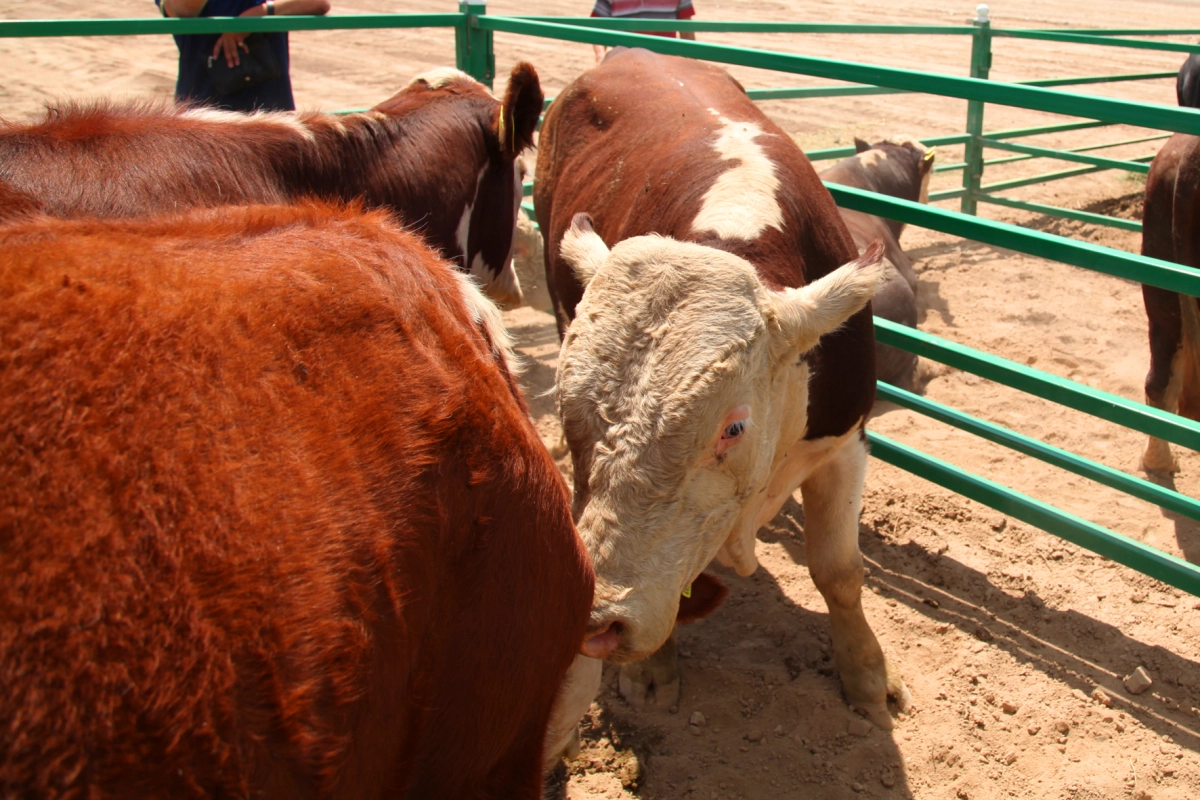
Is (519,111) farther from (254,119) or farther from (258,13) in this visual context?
(258,13)

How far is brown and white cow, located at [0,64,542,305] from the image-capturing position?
2270mm

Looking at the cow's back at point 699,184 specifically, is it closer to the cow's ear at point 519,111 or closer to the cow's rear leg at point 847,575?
the cow's rear leg at point 847,575

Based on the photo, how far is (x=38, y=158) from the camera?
7.35ft

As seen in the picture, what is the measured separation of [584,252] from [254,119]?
118 cm

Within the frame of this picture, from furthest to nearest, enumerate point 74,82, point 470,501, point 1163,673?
1. point 74,82
2. point 1163,673
3. point 470,501

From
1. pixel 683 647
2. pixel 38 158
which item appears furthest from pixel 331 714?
pixel 683 647

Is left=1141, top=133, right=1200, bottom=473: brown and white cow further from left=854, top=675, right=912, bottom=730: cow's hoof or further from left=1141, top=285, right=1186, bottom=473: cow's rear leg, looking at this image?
left=854, top=675, right=912, bottom=730: cow's hoof

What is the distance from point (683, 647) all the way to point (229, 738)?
97.3 inches

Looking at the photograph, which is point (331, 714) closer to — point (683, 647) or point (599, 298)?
point (599, 298)

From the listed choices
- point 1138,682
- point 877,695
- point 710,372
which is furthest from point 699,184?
point 1138,682

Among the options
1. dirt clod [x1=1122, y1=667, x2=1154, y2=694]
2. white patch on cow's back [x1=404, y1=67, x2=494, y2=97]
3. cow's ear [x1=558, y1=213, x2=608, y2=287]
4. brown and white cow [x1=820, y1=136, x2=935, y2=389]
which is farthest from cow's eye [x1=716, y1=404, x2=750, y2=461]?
brown and white cow [x1=820, y1=136, x2=935, y2=389]

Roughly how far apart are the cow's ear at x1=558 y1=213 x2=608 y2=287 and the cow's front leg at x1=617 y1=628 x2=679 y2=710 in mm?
1229

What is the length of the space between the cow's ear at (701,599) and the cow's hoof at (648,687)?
0.79 metres

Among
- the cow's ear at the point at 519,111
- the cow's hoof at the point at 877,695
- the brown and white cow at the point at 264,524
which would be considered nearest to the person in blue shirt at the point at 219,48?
A: the cow's ear at the point at 519,111
